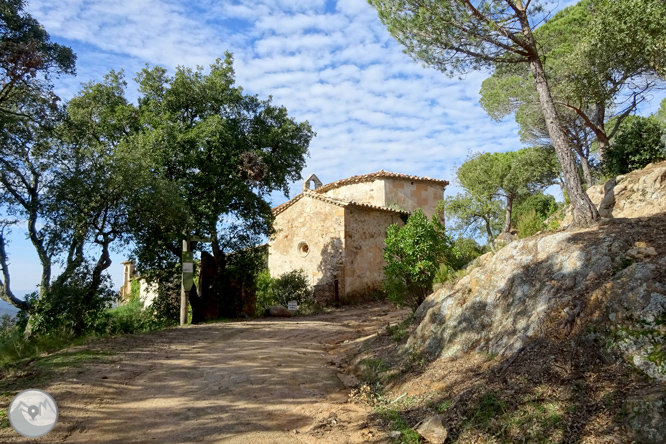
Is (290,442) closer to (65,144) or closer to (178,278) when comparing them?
(65,144)

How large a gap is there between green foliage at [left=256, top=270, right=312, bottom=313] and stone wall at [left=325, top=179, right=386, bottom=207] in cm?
729

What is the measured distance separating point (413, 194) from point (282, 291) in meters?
11.8

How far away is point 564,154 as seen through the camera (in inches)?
384

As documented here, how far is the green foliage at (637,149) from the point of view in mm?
12070

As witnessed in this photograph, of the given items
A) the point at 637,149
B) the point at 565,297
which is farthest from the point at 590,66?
the point at 565,297

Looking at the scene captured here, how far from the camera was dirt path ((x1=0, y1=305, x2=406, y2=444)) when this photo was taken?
5379 mm

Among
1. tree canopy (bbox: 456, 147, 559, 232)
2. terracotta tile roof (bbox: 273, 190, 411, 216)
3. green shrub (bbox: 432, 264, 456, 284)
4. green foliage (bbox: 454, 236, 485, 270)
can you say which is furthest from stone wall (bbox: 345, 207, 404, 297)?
green shrub (bbox: 432, 264, 456, 284)

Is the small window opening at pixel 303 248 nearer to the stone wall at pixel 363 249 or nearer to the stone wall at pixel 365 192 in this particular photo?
the stone wall at pixel 363 249

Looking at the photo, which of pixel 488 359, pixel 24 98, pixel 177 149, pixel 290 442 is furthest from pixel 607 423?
pixel 177 149

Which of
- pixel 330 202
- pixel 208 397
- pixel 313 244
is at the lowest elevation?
pixel 208 397

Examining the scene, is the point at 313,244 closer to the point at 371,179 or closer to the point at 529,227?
the point at 371,179

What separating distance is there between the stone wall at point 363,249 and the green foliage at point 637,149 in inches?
495

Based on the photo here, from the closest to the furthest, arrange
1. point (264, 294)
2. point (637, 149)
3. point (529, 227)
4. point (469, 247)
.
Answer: point (529, 227)
point (637, 149)
point (469, 247)
point (264, 294)

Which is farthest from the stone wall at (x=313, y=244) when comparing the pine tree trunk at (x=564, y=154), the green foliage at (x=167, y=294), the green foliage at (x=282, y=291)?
the pine tree trunk at (x=564, y=154)
